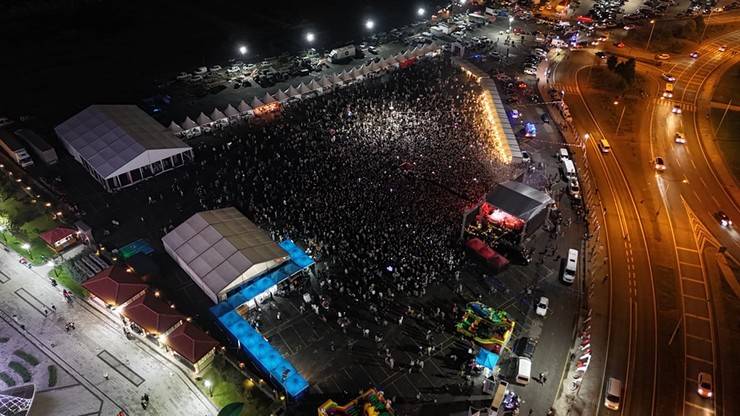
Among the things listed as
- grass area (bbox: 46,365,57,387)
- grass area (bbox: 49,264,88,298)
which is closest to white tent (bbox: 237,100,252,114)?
grass area (bbox: 49,264,88,298)

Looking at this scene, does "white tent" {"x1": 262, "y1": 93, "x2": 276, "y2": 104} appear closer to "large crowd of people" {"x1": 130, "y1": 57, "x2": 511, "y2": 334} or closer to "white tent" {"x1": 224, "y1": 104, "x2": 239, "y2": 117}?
"large crowd of people" {"x1": 130, "y1": 57, "x2": 511, "y2": 334}

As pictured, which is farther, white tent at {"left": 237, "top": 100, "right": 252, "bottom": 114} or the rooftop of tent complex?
white tent at {"left": 237, "top": 100, "right": 252, "bottom": 114}

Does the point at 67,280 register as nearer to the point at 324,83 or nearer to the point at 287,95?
the point at 287,95

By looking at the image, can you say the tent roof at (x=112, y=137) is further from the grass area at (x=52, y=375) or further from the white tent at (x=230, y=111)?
the grass area at (x=52, y=375)

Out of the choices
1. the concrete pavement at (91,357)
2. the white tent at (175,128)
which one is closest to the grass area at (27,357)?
the concrete pavement at (91,357)

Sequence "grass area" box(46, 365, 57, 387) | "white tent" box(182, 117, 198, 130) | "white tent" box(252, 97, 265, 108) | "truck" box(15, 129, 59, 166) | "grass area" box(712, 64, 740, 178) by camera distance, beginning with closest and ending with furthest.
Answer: "grass area" box(46, 365, 57, 387) → "truck" box(15, 129, 59, 166) → "white tent" box(182, 117, 198, 130) → "grass area" box(712, 64, 740, 178) → "white tent" box(252, 97, 265, 108)

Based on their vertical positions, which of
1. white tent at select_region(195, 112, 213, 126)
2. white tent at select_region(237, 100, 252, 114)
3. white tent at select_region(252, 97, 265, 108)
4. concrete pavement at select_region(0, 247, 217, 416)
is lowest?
concrete pavement at select_region(0, 247, 217, 416)
